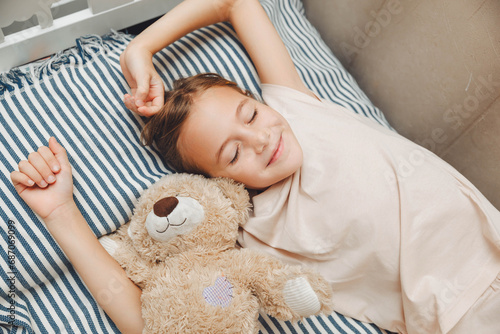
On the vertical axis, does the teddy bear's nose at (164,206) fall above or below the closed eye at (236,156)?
below

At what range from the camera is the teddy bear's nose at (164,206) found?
2.21 feet

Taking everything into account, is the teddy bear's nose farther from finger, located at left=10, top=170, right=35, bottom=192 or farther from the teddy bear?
finger, located at left=10, top=170, right=35, bottom=192

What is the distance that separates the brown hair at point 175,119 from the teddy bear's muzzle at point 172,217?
0.17 metres

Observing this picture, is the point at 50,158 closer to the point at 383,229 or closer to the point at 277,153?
the point at 277,153

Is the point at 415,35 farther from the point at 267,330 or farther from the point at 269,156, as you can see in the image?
the point at 267,330

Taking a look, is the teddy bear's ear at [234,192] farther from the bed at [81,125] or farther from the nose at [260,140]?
the bed at [81,125]

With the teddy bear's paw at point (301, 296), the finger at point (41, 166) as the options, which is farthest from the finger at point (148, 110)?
the teddy bear's paw at point (301, 296)

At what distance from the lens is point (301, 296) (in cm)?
65

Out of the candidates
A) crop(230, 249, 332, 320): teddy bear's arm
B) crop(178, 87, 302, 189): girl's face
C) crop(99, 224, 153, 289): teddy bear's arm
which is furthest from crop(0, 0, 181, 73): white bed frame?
crop(230, 249, 332, 320): teddy bear's arm

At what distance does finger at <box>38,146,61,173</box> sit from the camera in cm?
81

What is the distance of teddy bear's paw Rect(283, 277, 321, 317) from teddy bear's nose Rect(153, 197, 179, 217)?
24 cm

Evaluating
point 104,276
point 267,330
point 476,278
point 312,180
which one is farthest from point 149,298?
point 476,278

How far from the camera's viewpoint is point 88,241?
795 millimetres

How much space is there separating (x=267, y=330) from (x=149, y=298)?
0.93 feet
